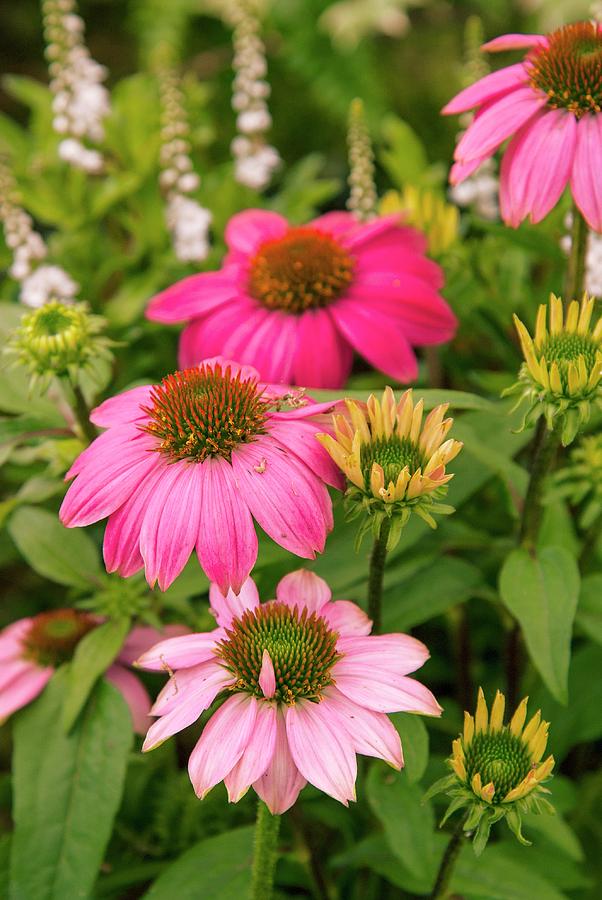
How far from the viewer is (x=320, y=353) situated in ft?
3.50

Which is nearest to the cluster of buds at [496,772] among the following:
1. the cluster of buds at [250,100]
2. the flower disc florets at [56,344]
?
the flower disc florets at [56,344]

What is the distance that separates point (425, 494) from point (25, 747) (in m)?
0.58

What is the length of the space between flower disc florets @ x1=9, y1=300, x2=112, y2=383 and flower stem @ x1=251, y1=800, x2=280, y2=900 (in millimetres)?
458

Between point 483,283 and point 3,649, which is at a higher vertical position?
point 483,283

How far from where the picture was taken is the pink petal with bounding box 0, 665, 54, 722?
104cm

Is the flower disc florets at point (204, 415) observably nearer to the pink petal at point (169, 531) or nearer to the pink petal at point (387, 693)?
the pink petal at point (169, 531)

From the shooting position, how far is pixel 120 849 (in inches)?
47.6

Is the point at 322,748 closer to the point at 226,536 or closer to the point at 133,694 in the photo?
the point at 226,536

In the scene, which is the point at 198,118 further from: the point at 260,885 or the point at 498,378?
the point at 260,885

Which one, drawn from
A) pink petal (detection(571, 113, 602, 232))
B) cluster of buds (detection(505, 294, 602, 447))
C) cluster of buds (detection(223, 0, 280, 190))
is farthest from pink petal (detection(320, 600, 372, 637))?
cluster of buds (detection(223, 0, 280, 190))

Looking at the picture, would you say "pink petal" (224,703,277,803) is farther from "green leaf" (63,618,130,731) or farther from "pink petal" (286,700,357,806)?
"green leaf" (63,618,130,731)

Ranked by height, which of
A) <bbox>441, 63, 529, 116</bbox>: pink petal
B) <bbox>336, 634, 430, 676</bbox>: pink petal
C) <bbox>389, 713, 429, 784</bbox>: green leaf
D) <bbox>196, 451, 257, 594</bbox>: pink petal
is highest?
<bbox>441, 63, 529, 116</bbox>: pink petal

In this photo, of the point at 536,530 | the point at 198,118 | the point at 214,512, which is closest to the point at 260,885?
the point at 214,512

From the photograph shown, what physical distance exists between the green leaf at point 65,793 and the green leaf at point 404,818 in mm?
270
